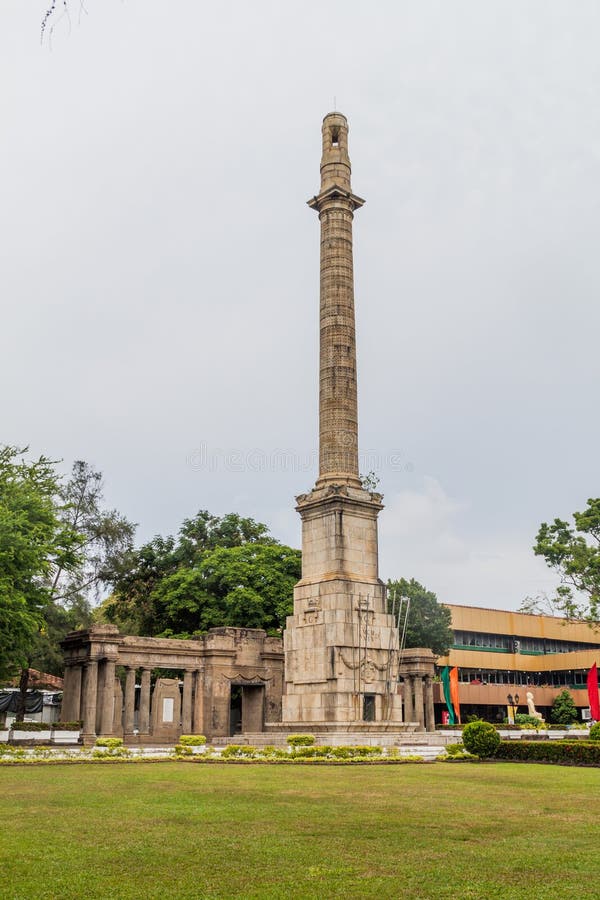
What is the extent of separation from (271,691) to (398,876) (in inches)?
1612

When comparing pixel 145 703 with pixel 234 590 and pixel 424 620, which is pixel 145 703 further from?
pixel 424 620

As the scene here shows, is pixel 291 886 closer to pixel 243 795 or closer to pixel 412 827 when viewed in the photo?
pixel 412 827

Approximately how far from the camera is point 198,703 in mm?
46906

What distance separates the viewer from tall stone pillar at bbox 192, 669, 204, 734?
1829 inches

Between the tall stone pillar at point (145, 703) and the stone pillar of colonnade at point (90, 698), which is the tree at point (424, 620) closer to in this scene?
the tall stone pillar at point (145, 703)

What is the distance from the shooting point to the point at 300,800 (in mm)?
16625

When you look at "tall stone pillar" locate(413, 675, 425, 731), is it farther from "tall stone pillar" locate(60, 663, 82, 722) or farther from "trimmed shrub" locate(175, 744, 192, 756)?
"trimmed shrub" locate(175, 744, 192, 756)

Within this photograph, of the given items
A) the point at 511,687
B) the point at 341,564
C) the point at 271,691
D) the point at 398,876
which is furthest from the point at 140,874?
the point at 511,687

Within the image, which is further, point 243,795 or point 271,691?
point 271,691

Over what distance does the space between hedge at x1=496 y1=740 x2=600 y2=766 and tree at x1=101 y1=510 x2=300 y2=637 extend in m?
25.9

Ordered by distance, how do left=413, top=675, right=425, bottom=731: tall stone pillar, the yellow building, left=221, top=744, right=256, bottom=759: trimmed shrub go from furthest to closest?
the yellow building, left=413, top=675, right=425, bottom=731: tall stone pillar, left=221, top=744, right=256, bottom=759: trimmed shrub

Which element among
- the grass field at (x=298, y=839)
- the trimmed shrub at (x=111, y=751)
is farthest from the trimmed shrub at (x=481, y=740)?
the trimmed shrub at (x=111, y=751)

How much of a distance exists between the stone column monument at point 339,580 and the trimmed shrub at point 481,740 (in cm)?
731

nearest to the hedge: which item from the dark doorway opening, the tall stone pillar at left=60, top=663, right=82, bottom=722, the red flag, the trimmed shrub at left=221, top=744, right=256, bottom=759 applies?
the dark doorway opening
